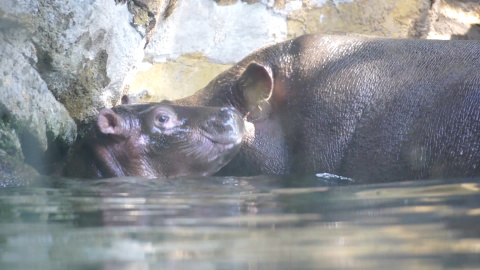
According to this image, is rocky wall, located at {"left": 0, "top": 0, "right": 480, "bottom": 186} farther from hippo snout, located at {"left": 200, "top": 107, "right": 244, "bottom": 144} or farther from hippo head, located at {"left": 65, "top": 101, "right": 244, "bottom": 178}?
hippo snout, located at {"left": 200, "top": 107, "right": 244, "bottom": 144}

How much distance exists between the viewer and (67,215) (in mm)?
2445

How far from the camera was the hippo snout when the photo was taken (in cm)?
449

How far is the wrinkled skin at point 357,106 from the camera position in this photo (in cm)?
404

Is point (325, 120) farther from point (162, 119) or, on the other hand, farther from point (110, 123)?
point (110, 123)

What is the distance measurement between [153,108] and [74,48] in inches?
26.7

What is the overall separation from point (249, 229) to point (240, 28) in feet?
15.5

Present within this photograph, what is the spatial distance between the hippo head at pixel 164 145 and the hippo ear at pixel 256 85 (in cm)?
34

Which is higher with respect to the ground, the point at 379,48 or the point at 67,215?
the point at 379,48

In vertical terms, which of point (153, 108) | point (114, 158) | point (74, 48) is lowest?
point (114, 158)

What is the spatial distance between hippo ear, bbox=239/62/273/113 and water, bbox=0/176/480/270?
5.36 ft

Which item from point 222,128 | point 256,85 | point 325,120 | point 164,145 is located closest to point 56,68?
point 164,145

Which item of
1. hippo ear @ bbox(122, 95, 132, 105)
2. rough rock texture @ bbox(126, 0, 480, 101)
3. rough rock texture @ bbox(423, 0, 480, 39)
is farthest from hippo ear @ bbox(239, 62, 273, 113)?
rough rock texture @ bbox(423, 0, 480, 39)

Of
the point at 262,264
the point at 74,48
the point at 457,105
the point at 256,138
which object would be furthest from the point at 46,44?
the point at 262,264

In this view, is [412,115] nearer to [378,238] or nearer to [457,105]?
[457,105]
